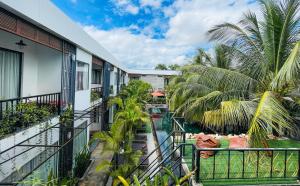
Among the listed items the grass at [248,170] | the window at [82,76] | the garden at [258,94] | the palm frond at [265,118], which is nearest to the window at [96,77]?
the window at [82,76]

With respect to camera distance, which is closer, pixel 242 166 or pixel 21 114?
pixel 21 114

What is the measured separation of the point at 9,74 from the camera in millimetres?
8242

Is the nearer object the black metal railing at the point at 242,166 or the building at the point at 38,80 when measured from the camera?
the building at the point at 38,80

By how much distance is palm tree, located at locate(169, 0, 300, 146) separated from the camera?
6.82 metres

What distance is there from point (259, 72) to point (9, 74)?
7.57 metres

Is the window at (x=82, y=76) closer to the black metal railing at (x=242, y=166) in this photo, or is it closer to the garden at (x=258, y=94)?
the garden at (x=258, y=94)

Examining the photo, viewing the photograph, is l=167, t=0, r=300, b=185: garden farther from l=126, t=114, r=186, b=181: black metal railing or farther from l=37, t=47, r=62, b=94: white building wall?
l=37, t=47, r=62, b=94: white building wall

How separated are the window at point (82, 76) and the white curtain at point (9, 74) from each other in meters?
2.84

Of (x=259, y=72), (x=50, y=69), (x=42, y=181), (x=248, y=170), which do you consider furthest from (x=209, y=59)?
(x=42, y=181)

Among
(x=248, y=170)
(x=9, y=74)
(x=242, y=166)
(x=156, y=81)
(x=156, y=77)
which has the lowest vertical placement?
(x=248, y=170)

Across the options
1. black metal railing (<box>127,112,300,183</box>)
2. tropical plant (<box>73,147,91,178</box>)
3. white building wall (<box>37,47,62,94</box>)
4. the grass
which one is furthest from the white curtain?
the grass

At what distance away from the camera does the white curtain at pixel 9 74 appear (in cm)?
789

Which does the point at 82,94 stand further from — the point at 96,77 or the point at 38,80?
the point at 96,77

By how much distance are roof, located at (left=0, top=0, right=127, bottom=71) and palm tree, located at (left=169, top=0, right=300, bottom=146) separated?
447 cm
